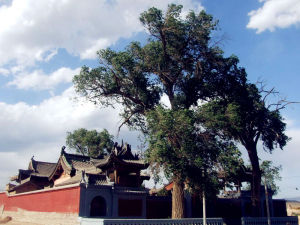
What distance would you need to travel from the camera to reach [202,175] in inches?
761

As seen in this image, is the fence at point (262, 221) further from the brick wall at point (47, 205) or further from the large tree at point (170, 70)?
the brick wall at point (47, 205)

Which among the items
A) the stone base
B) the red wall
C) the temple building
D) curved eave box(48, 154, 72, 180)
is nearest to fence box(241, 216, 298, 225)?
the temple building

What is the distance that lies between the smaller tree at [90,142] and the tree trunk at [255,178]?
1315 inches

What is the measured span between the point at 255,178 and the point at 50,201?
17543 millimetres

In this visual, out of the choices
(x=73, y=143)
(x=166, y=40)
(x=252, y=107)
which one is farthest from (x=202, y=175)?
(x=73, y=143)

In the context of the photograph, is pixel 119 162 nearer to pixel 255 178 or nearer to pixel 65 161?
pixel 65 161

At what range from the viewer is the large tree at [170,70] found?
22281mm

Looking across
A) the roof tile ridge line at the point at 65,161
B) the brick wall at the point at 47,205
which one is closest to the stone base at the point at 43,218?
the brick wall at the point at 47,205

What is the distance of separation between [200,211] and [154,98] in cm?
1080

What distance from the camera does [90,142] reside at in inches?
2200

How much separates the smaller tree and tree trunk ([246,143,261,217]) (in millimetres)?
33401

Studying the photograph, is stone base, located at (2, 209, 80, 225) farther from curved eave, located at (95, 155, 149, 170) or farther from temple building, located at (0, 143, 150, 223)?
curved eave, located at (95, 155, 149, 170)

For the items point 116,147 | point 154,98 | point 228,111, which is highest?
point 154,98

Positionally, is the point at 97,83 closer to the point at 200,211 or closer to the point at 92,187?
the point at 92,187
